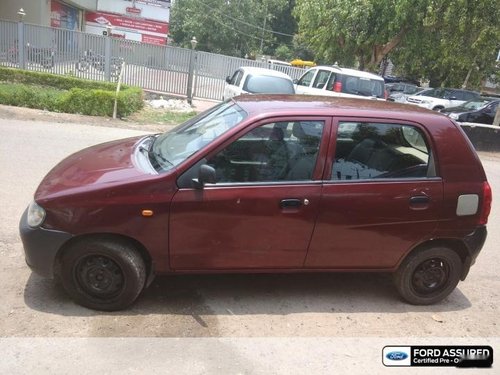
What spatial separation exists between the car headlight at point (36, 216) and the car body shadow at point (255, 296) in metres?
0.66

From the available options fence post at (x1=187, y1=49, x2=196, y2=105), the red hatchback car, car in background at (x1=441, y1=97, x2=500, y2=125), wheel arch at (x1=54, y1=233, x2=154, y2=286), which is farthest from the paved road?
car in background at (x1=441, y1=97, x2=500, y2=125)

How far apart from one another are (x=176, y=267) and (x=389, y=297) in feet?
6.51

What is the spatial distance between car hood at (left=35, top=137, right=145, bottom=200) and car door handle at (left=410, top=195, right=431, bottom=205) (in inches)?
83.4

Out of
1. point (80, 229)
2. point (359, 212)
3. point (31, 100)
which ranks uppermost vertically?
point (359, 212)

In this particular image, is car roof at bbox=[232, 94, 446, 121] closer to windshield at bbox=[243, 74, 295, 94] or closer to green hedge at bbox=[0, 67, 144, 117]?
windshield at bbox=[243, 74, 295, 94]

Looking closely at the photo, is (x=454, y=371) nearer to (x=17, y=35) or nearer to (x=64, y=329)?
(x=64, y=329)

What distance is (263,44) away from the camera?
6744 centimetres

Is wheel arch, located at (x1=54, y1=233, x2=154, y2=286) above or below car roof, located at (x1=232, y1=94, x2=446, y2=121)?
below

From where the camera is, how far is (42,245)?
3.45m

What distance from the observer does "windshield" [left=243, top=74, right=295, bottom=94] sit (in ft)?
41.2

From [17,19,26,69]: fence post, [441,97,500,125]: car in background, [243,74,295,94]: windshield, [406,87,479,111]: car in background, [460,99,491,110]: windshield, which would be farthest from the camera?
[406,87,479,111]: car in background

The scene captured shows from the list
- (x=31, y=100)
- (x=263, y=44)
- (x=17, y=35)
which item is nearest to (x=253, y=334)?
(x=31, y=100)

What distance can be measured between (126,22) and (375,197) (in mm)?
46059

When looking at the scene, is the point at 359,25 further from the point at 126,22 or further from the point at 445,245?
the point at 126,22
